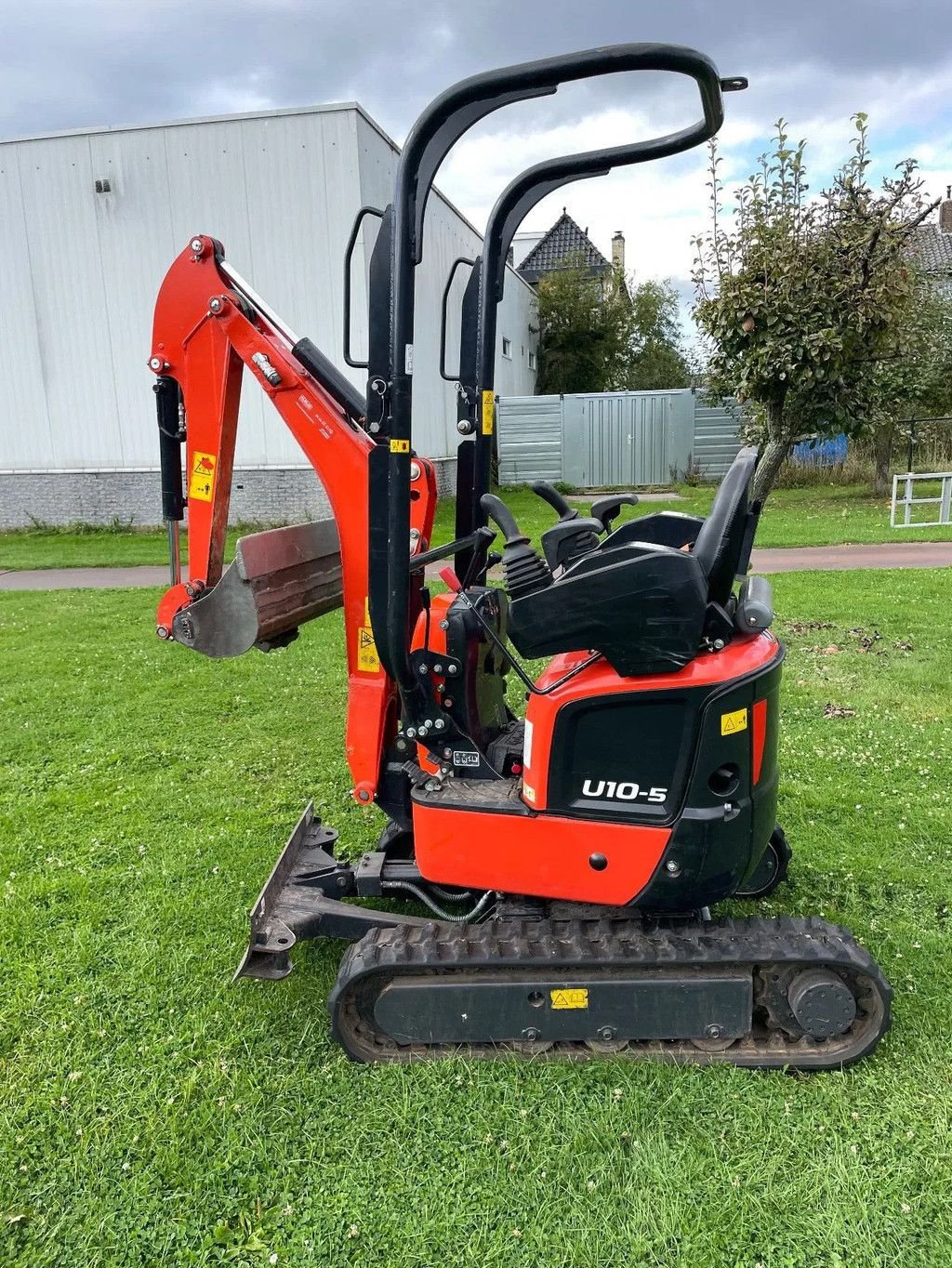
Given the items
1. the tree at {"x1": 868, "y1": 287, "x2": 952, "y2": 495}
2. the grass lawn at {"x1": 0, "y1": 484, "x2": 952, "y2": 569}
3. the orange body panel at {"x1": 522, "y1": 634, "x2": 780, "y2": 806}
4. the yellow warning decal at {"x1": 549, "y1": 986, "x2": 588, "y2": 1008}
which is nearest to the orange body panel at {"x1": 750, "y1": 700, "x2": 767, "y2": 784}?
the orange body panel at {"x1": 522, "y1": 634, "x2": 780, "y2": 806}

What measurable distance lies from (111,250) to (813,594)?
12.3 metres

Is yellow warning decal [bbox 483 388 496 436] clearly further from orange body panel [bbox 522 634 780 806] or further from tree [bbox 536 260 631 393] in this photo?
tree [bbox 536 260 631 393]

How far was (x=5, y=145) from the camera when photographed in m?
14.6

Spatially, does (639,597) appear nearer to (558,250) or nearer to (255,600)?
(255,600)

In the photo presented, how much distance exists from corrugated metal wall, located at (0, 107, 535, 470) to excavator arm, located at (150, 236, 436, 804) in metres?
10.0

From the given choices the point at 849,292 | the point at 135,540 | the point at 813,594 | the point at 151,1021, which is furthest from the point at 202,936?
the point at 135,540

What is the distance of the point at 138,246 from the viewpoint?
14.5 meters

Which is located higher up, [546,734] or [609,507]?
[609,507]

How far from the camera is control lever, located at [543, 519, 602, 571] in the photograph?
306cm

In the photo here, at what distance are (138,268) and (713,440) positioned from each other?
43.3ft

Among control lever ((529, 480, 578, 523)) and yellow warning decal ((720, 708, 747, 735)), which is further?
control lever ((529, 480, 578, 523))

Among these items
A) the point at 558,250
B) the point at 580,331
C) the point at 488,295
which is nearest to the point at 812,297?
the point at 488,295

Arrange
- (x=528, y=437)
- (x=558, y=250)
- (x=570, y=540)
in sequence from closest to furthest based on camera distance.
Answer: (x=570, y=540) < (x=528, y=437) < (x=558, y=250)

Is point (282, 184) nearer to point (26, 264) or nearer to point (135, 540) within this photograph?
point (26, 264)
